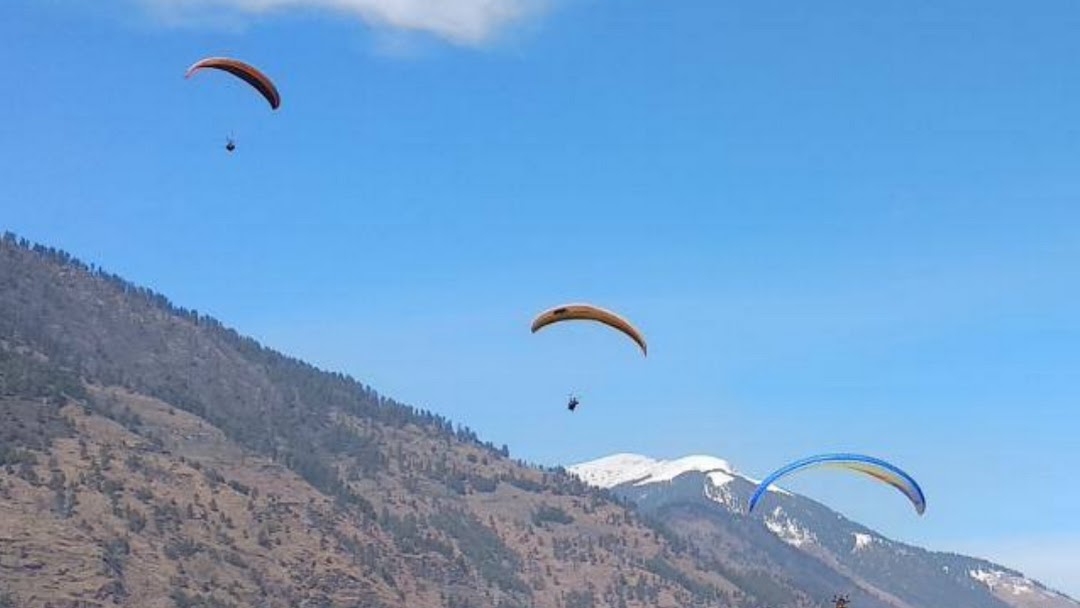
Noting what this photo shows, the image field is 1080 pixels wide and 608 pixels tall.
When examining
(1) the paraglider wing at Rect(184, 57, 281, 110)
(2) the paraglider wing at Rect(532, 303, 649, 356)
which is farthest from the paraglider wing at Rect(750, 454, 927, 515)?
(1) the paraglider wing at Rect(184, 57, 281, 110)

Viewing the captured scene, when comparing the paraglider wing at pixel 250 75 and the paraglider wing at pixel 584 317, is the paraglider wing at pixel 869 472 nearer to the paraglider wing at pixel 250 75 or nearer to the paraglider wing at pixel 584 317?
the paraglider wing at pixel 584 317

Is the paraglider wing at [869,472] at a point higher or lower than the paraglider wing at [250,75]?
lower

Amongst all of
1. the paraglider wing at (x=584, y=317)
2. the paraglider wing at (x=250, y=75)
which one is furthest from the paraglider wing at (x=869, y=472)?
the paraglider wing at (x=250, y=75)

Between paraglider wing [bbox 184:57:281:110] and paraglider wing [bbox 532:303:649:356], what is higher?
paraglider wing [bbox 184:57:281:110]

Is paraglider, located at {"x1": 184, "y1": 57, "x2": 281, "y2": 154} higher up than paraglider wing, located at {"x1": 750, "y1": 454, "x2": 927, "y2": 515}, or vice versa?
paraglider, located at {"x1": 184, "y1": 57, "x2": 281, "y2": 154}

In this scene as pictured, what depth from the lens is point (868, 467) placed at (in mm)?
53969

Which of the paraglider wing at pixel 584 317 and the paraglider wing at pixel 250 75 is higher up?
the paraglider wing at pixel 250 75

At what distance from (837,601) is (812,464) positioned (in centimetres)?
1065

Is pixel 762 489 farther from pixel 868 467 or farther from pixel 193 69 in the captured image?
pixel 193 69

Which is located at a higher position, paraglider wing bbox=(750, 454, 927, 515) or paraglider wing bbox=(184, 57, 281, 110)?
paraglider wing bbox=(184, 57, 281, 110)

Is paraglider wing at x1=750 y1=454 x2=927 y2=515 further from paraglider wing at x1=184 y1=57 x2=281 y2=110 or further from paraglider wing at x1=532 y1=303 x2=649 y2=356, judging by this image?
paraglider wing at x1=184 y1=57 x2=281 y2=110

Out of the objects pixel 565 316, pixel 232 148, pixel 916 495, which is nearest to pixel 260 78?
pixel 232 148

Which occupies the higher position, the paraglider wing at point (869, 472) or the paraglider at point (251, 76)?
the paraglider at point (251, 76)

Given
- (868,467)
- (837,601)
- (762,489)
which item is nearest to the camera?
(837,601)
